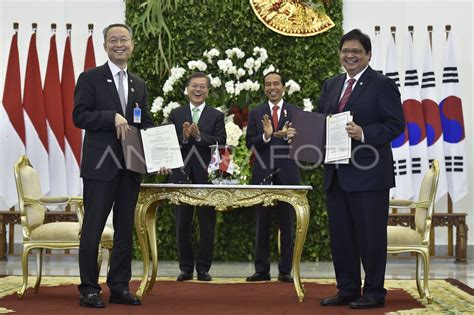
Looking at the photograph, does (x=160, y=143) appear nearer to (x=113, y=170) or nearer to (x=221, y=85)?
(x=113, y=170)

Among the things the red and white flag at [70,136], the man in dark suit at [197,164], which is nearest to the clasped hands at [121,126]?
the man in dark suit at [197,164]

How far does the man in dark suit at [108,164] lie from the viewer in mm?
5293

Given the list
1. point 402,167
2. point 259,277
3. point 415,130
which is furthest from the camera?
point 415,130

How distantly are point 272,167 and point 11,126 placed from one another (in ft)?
12.7

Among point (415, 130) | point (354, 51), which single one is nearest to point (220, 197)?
point (354, 51)

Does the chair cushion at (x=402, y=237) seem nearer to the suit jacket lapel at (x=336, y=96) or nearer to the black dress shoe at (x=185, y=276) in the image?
the suit jacket lapel at (x=336, y=96)

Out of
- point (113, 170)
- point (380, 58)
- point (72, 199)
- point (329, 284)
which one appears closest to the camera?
point (113, 170)

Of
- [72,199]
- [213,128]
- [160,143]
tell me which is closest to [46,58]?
[213,128]

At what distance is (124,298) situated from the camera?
213 inches

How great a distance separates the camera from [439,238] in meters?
10.1

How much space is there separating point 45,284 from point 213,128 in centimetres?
210

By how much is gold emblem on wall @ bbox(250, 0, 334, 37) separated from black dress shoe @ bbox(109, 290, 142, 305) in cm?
501

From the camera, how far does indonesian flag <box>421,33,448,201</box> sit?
9703 millimetres

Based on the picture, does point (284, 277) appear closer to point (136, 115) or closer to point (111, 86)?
point (136, 115)
